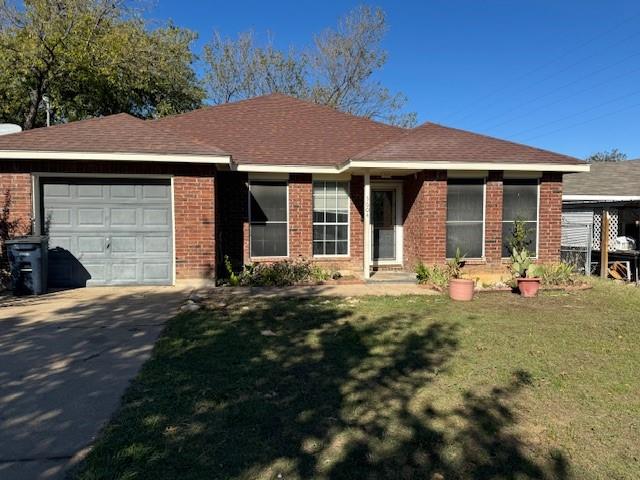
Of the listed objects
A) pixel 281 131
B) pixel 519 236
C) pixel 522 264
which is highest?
pixel 281 131

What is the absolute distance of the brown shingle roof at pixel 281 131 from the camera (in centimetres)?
1147

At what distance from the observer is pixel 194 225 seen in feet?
31.8

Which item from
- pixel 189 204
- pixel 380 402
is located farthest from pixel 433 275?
pixel 380 402

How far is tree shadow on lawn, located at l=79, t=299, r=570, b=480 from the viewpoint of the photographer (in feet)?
9.60

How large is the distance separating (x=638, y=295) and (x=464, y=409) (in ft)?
25.3

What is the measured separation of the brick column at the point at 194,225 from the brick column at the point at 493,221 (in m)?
6.53

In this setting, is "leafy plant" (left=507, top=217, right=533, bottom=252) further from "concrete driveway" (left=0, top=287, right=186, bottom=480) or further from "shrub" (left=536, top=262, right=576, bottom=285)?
"concrete driveway" (left=0, top=287, right=186, bottom=480)

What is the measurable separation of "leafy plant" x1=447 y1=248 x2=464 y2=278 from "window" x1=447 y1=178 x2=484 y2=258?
22 centimetres

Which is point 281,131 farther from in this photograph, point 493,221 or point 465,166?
point 493,221

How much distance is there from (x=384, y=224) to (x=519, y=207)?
3382 millimetres

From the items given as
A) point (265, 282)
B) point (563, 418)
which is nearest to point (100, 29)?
point (265, 282)

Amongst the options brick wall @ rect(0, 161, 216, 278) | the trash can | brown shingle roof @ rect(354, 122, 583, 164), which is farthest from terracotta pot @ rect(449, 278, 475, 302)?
the trash can

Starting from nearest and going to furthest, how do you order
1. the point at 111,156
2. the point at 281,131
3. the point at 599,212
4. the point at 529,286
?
the point at 111,156, the point at 529,286, the point at 281,131, the point at 599,212

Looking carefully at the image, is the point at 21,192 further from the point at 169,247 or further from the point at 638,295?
the point at 638,295
